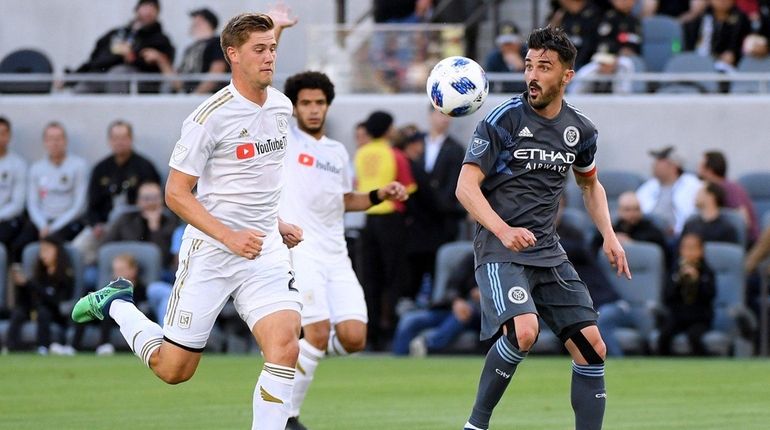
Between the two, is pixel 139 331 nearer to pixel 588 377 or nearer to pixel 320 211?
pixel 320 211

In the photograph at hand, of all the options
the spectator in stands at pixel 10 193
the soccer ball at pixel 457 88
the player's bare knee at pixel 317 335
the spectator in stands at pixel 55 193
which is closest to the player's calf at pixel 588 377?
the soccer ball at pixel 457 88

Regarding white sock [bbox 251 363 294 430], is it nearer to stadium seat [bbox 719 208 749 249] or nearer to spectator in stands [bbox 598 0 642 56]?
stadium seat [bbox 719 208 749 249]

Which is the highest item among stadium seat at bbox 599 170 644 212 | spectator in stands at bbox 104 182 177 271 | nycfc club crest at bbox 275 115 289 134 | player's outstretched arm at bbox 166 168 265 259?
nycfc club crest at bbox 275 115 289 134

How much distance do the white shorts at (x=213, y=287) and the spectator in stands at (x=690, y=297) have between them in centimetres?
849

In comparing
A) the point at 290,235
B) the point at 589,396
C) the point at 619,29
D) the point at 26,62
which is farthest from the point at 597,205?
the point at 26,62

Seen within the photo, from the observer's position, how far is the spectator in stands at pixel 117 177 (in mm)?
18719

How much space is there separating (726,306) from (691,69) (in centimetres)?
379

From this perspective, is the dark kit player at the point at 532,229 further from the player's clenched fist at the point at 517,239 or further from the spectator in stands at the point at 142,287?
the spectator in stands at the point at 142,287

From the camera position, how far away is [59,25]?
→ 2336cm

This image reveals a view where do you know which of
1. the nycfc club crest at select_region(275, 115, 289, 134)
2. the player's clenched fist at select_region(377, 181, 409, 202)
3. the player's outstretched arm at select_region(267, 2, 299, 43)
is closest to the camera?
the nycfc club crest at select_region(275, 115, 289, 134)

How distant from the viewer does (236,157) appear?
8492mm

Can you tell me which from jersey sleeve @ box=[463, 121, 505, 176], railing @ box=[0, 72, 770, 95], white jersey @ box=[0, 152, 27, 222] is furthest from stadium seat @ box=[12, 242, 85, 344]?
jersey sleeve @ box=[463, 121, 505, 176]

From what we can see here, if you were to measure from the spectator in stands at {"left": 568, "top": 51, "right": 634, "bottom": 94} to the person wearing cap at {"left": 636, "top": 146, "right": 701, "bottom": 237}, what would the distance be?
62.5 inches

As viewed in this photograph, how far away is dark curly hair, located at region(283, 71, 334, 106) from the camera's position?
10938 mm
